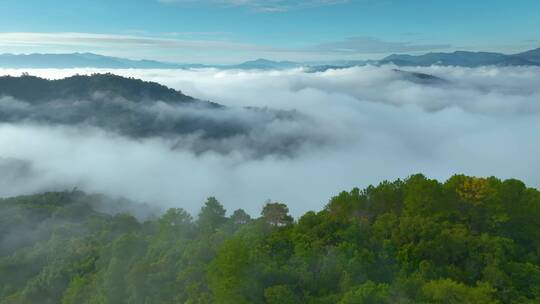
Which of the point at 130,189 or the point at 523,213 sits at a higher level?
the point at 523,213

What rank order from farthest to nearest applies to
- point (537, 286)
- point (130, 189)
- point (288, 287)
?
point (130, 189) < point (537, 286) < point (288, 287)

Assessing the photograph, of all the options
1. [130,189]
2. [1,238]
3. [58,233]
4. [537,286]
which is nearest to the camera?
[537,286]

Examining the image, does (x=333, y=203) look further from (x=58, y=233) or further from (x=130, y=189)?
(x=130, y=189)

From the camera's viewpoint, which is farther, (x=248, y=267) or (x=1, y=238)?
(x=1, y=238)

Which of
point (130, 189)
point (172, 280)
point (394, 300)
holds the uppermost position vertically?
Answer: point (394, 300)

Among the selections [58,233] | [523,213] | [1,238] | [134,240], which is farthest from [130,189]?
[523,213]

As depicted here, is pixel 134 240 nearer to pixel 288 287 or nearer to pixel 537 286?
pixel 288 287
